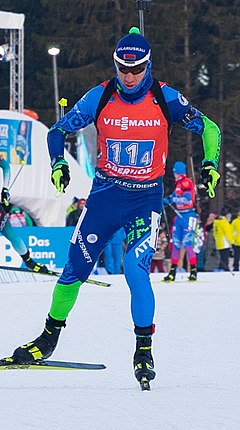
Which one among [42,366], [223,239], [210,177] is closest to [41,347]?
[42,366]

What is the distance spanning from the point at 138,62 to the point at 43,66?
30083 millimetres

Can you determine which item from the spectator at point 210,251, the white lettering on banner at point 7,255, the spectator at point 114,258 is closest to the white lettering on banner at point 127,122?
the white lettering on banner at point 7,255

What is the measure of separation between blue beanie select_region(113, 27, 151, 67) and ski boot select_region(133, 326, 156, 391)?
132cm

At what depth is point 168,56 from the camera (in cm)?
3125

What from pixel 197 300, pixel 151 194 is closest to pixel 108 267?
pixel 197 300

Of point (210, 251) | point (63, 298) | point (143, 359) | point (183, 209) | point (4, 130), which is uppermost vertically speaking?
point (63, 298)

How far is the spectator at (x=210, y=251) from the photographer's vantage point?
57.9 ft

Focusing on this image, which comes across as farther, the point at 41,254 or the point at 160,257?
the point at 160,257

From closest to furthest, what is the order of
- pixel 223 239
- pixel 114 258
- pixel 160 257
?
pixel 114 258
pixel 160 257
pixel 223 239

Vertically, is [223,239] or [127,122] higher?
[127,122]

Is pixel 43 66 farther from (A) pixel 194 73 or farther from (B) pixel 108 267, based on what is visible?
(B) pixel 108 267

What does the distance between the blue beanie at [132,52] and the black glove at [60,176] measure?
23.0 inches

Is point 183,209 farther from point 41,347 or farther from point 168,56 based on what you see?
point 168,56

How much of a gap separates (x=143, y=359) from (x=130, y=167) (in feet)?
3.11
